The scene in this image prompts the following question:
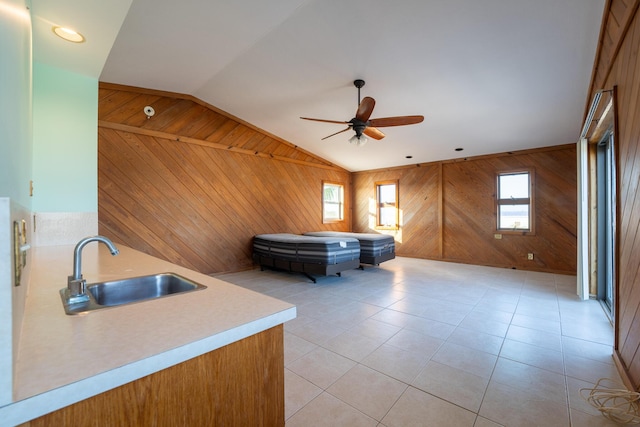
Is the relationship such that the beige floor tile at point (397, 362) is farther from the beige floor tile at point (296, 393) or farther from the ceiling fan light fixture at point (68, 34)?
the ceiling fan light fixture at point (68, 34)

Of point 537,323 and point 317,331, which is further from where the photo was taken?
point 537,323

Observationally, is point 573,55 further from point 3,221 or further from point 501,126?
point 3,221

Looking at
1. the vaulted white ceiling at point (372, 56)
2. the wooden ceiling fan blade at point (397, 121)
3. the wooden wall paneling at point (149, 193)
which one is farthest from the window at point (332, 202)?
the wooden ceiling fan blade at point (397, 121)

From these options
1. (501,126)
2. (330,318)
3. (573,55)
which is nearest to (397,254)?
(501,126)

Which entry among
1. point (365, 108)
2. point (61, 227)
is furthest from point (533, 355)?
point (61, 227)

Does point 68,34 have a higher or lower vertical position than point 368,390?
higher

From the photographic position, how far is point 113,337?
2.44 ft

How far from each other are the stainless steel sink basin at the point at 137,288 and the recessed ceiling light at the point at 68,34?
169 centimetres

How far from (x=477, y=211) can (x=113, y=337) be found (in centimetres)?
664

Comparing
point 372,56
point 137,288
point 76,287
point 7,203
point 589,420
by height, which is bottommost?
point 589,420

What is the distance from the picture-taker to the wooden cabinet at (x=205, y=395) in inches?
23.6

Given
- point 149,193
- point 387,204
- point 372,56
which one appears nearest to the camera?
point 372,56

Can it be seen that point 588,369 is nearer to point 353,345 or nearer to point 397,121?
point 353,345

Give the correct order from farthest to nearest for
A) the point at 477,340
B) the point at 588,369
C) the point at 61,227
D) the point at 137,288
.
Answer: the point at 477,340, the point at 61,227, the point at 588,369, the point at 137,288
